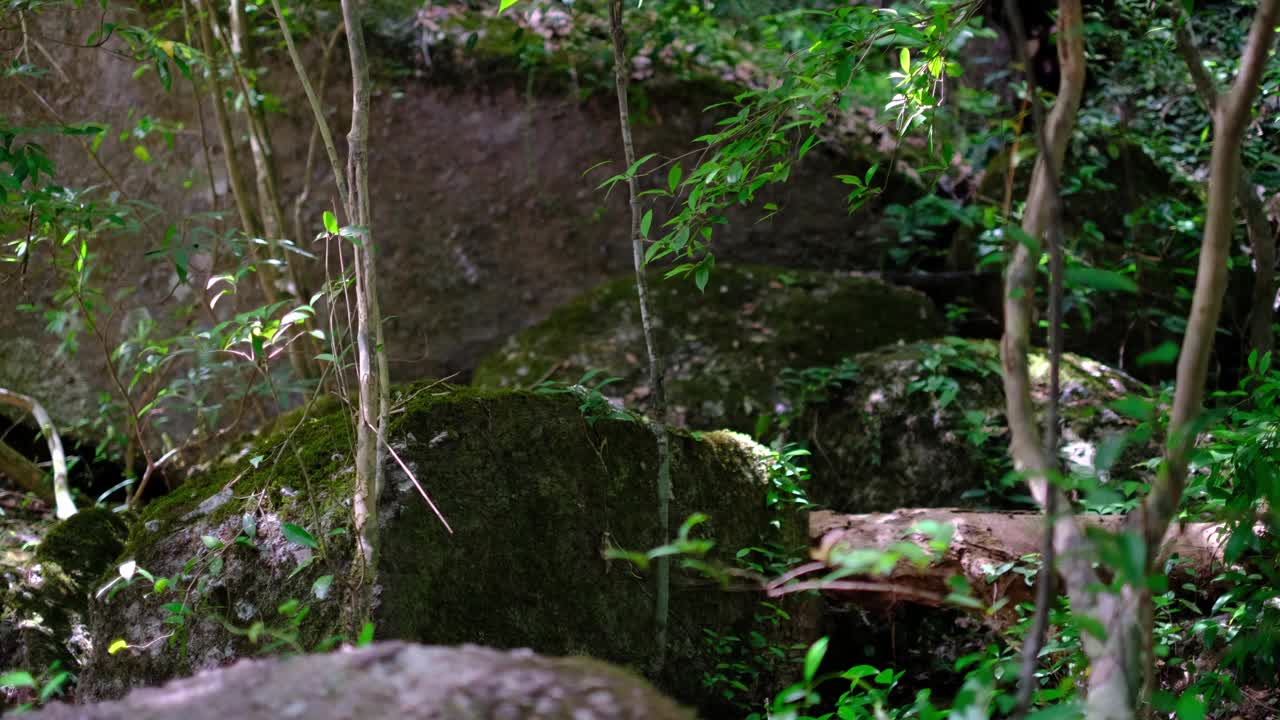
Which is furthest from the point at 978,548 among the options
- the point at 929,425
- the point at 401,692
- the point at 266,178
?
the point at 266,178

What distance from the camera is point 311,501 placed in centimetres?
237

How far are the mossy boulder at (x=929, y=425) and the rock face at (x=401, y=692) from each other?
3103 millimetres

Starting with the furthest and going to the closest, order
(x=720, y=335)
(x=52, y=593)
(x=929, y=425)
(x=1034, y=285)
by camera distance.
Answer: (x=720, y=335) < (x=929, y=425) < (x=52, y=593) < (x=1034, y=285)

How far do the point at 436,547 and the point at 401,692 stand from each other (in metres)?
1.23

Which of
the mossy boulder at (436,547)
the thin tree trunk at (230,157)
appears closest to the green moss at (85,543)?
the mossy boulder at (436,547)

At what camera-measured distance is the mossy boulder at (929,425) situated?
432 cm

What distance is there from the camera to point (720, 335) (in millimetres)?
5148

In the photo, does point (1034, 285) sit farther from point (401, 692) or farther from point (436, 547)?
point (436, 547)

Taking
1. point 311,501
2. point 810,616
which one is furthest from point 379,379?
point 810,616

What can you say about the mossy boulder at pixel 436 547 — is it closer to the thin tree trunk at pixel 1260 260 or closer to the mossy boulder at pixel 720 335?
the mossy boulder at pixel 720 335

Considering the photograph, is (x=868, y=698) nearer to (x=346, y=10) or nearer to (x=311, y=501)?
(x=311, y=501)

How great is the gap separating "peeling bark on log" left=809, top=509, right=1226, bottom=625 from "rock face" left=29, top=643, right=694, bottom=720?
5.97 ft

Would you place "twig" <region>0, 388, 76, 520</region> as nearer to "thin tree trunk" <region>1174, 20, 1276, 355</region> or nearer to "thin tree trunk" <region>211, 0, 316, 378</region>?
"thin tree trunk" <region>211, 0, 316, 378</region>

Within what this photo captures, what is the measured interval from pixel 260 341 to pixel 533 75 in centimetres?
406
